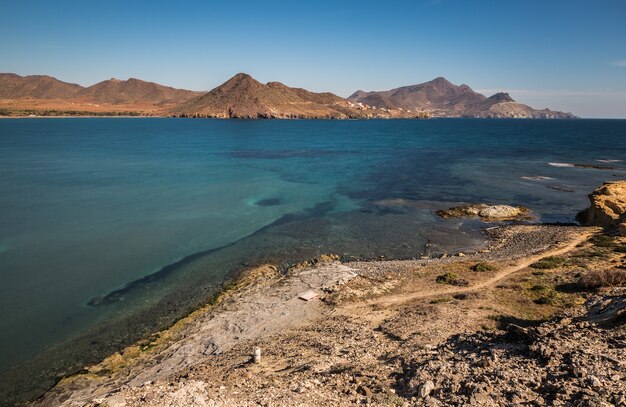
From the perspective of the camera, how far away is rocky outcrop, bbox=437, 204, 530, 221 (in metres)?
40.5

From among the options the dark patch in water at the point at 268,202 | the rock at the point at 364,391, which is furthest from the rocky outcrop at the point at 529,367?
the dark patch in water at the point at 268,202

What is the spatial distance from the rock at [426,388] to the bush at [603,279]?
15.2m

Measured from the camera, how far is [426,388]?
1158 cm

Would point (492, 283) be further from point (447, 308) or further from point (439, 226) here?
point (439, 226)

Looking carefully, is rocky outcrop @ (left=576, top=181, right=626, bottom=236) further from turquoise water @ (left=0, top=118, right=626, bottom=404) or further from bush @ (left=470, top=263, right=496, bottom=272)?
bush @ (left=470, top=263, right=496, bottom=272)

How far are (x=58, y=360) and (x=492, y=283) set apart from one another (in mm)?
24394

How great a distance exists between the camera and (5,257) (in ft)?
94.3

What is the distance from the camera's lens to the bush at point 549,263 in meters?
25.6

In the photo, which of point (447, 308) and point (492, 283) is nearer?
point (447, 308)

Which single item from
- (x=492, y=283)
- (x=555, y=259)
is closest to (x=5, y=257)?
(x=492, y=283)

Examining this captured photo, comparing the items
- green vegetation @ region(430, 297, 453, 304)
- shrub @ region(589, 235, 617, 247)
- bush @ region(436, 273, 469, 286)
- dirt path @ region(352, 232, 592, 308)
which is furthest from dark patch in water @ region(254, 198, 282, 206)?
shrub @ region(589, 235, 617, 247)

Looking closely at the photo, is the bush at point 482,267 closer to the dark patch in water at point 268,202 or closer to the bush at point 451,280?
the bush at point 451,280

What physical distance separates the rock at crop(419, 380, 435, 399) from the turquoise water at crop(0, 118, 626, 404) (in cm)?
1482

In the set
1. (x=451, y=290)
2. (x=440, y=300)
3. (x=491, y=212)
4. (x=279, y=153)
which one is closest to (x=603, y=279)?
(x=451, y=290)
